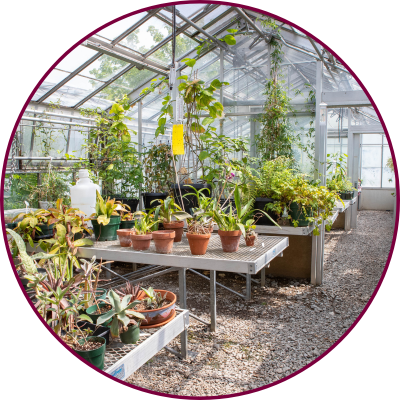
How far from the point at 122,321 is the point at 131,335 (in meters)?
0.11

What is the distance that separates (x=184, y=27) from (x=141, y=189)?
2.22 m

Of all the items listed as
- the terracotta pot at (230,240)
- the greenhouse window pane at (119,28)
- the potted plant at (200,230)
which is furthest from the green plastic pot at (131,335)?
the greenhouse window pane at (119,28)

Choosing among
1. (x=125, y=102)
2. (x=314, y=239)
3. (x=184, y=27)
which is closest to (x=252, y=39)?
(x=184, y=27)

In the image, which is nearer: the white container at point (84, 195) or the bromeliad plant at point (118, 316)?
the bromeliad plant at point (118, 316)

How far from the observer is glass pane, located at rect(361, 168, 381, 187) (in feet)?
35.0

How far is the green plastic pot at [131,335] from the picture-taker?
1.79m

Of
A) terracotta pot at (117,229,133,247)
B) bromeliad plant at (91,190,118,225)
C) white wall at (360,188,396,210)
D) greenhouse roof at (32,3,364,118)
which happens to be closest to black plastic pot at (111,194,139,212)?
greenhouse roof at (32,3,364,118)

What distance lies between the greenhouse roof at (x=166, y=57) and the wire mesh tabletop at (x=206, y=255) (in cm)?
308

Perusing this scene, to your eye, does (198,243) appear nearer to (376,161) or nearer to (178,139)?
(178,139)

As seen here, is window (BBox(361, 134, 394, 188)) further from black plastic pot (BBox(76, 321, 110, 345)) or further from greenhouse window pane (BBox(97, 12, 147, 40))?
black plastic pot (BBox(76, 321, 110, 345))

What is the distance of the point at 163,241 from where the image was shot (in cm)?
238

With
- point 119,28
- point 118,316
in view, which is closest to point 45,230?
point 118,316

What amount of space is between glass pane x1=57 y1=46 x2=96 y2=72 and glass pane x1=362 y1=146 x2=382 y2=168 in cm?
809

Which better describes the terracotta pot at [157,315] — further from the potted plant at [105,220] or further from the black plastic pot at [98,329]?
the potted plant at [105,220]
